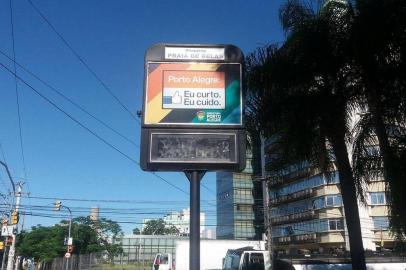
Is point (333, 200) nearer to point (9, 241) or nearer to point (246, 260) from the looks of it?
point (9, 241)

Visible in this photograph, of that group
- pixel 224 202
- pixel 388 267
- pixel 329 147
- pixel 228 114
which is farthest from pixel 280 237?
pixel 228 114

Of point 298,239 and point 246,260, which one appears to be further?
point 298,239

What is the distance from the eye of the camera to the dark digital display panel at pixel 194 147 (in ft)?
17.8

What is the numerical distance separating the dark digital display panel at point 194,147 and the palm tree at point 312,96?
696 centimetres

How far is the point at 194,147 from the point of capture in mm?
5449

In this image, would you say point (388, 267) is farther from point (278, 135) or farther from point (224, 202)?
point (224, 202)

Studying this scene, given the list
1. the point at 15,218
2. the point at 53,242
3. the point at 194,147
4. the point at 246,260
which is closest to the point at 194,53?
the point at 194,147

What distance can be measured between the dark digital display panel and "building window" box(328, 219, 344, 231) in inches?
2454

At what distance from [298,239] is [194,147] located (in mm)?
72424

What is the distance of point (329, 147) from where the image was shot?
13.3 meters

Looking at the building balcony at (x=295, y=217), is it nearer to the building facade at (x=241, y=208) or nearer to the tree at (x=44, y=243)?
the building facade at (x=241, y=208)

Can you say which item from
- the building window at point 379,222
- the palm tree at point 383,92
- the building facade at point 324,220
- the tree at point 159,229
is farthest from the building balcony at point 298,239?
the palm tree at point 383,92

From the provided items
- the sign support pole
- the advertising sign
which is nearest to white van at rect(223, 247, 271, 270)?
the sign support pole

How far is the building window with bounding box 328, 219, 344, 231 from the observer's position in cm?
6438
